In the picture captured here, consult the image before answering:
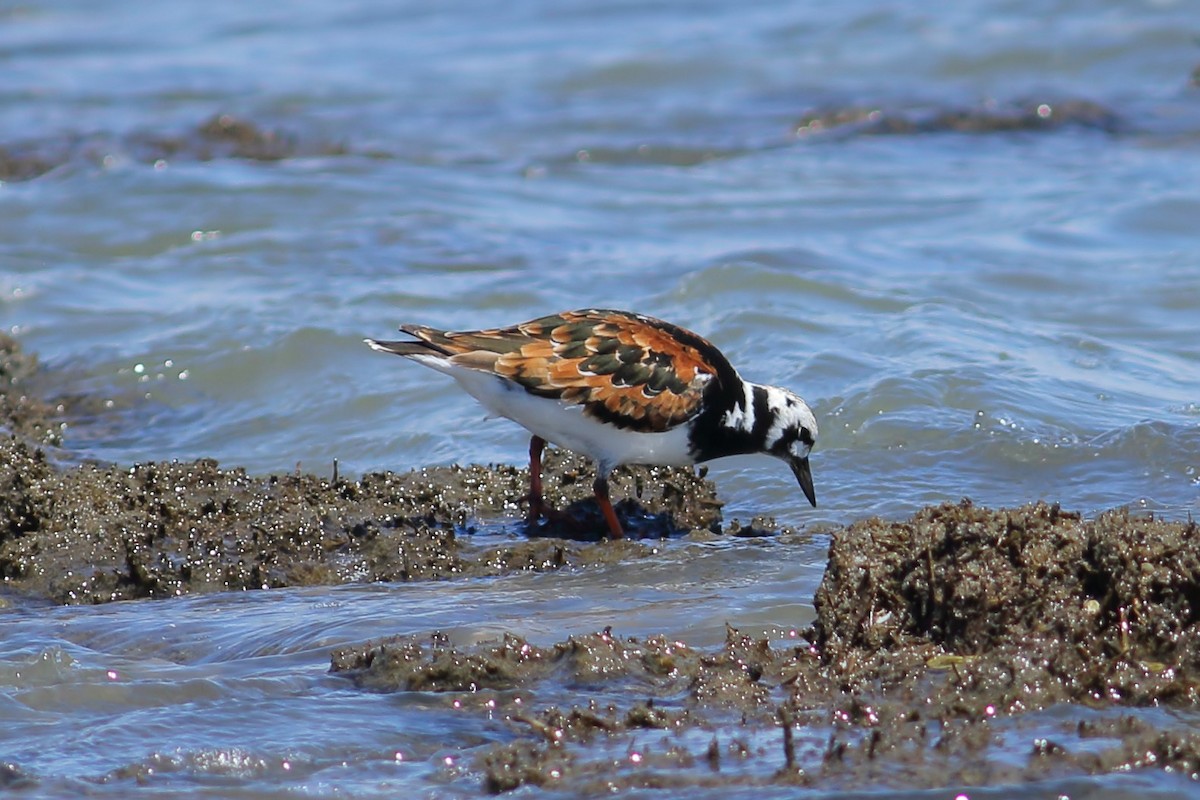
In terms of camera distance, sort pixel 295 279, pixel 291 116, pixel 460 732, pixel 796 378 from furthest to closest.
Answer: pixel 291 116 → pixel 295 279 → pixel 796 378 → pixel 460 732

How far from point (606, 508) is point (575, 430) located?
0.32 m

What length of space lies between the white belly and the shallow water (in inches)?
18.6

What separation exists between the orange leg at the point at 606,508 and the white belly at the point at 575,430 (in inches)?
2.8

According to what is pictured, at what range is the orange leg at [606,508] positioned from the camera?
573 cm

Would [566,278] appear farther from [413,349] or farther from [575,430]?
[575,430]

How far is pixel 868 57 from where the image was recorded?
1811 centimetres

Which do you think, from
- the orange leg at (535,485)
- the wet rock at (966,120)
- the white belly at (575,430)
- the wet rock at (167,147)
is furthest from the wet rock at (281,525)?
the wet rock at (966,120)

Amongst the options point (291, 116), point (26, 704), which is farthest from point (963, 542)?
point (291, 116)

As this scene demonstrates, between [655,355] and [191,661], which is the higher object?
[655,355]

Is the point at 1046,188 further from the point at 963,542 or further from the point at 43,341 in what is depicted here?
the point at 963,542

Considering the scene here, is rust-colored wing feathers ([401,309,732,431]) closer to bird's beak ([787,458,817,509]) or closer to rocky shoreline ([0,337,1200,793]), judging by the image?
bird's beak ([787,458,817,509])

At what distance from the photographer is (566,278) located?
33.6ft

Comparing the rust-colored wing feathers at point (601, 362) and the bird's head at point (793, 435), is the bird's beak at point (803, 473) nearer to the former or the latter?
the bird's head at point (793, 435)

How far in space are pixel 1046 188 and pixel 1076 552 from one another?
29.3 feet
